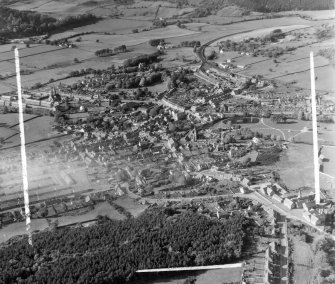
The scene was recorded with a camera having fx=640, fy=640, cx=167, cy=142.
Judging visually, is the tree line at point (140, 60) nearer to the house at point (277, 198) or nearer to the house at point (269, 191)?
the house at point (269, 191)

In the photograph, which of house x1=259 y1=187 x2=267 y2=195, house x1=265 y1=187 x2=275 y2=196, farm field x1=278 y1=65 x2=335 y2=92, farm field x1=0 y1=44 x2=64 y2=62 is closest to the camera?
house x1=265 y1=187 x2=275 y2=196

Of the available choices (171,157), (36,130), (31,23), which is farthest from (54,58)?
(171,157)

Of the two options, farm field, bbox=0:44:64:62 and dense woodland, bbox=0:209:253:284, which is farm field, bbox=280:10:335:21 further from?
dense woodland, bbox=0:209:253:284

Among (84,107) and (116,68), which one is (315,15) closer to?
(116,68)

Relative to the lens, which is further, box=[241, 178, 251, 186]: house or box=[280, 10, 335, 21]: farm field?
box=[280, 10, 335, 21]: farm field

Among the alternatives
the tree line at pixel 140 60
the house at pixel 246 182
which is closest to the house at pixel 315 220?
the house at pixel 246 182

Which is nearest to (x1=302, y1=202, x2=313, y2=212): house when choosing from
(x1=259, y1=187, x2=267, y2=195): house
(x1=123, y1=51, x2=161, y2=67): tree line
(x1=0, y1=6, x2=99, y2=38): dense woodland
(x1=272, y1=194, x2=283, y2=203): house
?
(x1=272, y1=194, x2=283, y2=203): house
